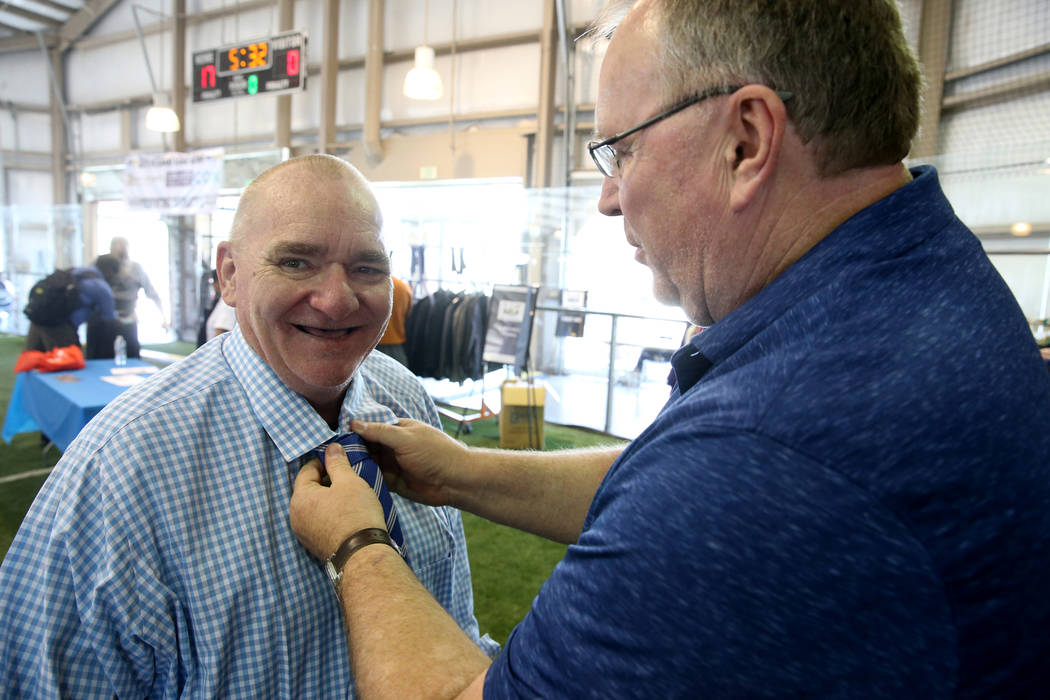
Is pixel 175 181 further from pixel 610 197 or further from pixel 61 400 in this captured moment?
pixel 610 197

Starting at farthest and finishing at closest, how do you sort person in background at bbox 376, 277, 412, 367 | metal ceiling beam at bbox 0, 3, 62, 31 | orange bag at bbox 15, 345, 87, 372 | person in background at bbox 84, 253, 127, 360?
metal ceiling beam at bbox 0, 3, 62, 31 < person in background at bbox 84, 253, 127, 360 < person in background at bbox 376, 277, 412, 367 < orange bag at bbox 15, 345, 87, 372

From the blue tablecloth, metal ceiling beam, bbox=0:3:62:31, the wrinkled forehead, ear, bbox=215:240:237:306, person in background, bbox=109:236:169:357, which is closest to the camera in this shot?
the wrinkled forehead

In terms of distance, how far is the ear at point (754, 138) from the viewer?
31.0 inches

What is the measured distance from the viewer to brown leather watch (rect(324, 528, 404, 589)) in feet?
3.36

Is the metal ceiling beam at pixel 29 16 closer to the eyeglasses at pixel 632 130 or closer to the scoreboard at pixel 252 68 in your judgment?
the scoreboard at pixel 252 68

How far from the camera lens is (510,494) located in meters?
1.53

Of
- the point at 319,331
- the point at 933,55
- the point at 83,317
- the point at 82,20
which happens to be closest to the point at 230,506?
the point at 319,331

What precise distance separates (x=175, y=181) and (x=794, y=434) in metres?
9.91

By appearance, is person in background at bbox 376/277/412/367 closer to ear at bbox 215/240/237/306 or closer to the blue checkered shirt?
ear at bbox 215/240/237/306

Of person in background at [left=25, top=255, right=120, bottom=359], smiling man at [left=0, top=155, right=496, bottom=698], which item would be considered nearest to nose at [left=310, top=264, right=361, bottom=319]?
smiling man at [left=0, top=155, right=496, bottom=698]

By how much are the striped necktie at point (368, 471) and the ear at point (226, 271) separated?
44cm

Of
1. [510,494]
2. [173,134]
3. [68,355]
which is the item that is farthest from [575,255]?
[173,134]

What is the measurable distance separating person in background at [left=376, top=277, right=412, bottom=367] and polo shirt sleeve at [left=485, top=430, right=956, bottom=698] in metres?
5.41

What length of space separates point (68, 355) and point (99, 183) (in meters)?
11.3
